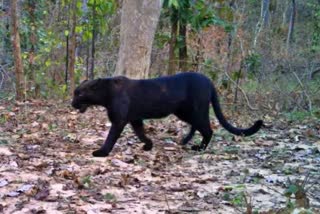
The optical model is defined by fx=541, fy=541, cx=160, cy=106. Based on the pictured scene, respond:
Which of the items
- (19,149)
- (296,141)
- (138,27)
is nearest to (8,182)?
(19,149)

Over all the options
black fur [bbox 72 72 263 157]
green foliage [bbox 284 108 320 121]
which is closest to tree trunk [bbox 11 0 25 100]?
black fur [bbox 72 72 263 157]

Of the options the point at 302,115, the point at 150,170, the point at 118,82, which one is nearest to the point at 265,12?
the point at 302,115

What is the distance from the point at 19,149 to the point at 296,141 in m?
3.72

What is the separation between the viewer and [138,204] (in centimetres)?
405

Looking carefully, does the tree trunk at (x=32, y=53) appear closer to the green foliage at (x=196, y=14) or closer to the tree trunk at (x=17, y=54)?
the tree trunk at (x=17, y=54)

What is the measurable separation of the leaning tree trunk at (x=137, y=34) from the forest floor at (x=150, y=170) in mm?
1267

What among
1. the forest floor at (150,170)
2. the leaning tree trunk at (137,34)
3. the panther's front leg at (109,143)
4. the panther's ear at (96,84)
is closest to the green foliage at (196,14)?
the leaning tree trunk at (137,34)

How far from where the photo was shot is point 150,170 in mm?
5254

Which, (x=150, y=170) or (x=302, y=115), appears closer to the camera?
(x=150, y=170)

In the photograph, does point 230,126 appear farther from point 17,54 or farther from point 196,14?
point 17,54

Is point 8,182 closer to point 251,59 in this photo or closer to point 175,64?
point 175,64

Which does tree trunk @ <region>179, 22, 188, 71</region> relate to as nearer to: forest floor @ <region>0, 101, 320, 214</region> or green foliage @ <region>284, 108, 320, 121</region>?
green foliage @ <region>284, 108, 320, 121</region>

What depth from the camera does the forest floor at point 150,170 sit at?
4.02 metres

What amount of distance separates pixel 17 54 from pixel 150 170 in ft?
18.5
